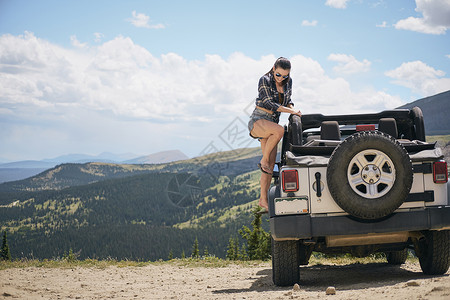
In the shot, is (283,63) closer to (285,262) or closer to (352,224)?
(352,224)

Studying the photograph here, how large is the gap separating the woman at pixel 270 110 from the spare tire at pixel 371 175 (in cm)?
179

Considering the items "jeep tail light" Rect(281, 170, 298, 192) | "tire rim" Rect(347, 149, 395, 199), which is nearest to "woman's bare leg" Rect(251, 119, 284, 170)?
"jeep tail light" Rect(281, 170, 298, 192)

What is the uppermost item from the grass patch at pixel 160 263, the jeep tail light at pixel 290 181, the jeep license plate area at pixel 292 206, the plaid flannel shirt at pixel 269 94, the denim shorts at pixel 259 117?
the plaid flannel shirt at pixel 269 94

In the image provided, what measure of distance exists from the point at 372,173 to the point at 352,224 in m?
0.77

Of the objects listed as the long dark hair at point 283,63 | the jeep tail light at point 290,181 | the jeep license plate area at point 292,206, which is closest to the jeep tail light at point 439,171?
the jeep license plate area at point 292,206

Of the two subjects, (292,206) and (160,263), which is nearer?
(292,206)

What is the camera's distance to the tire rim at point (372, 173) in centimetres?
536

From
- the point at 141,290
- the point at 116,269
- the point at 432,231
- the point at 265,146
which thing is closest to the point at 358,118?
the point at 265,146

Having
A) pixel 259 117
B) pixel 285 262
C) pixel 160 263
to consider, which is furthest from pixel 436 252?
pixel 160 263

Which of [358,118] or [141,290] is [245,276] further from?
[358,118]

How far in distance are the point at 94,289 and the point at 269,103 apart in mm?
4445

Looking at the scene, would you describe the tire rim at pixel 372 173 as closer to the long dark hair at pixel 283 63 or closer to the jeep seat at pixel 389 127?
the jeep seat at pixel 389 127

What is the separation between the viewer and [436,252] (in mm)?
6270

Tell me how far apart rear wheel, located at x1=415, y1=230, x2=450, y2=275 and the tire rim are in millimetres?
1525
